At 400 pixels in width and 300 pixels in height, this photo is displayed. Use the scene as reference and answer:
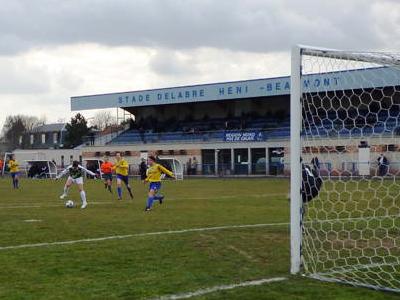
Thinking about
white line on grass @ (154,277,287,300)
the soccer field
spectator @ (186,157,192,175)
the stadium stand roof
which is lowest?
white line on grass @ (154,277,287,300)

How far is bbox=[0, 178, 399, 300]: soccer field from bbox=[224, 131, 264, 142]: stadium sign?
43.7 meters

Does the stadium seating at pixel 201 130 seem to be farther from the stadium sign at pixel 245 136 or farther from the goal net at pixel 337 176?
the goal net at pixel 337 176

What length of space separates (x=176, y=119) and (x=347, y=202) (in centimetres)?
5464

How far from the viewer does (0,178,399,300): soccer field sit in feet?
23.4

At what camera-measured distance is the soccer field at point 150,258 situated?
7145mm

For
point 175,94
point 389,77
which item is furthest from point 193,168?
point 389,77

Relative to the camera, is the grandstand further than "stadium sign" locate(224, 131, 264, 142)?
No

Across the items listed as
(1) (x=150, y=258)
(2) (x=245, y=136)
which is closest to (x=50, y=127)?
(2) (x=245, y=136)

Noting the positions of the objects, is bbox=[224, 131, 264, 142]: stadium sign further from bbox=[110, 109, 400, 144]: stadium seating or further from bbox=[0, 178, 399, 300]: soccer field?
bbox=[0, 178, 399, 300]: soccer field

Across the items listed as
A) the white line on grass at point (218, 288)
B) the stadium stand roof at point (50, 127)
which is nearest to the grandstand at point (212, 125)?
the stadium stand roof at point (50, 127)

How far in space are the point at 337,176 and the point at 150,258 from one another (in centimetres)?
571

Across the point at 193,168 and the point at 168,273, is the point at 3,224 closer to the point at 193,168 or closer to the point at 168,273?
the point at 168,273

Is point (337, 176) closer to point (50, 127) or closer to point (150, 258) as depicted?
point (150, 258)

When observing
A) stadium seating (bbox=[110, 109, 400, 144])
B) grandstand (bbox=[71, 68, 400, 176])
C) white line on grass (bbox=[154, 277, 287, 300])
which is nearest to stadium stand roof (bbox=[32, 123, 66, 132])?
grandstand (bbox=[71, 68, 400, 176])
